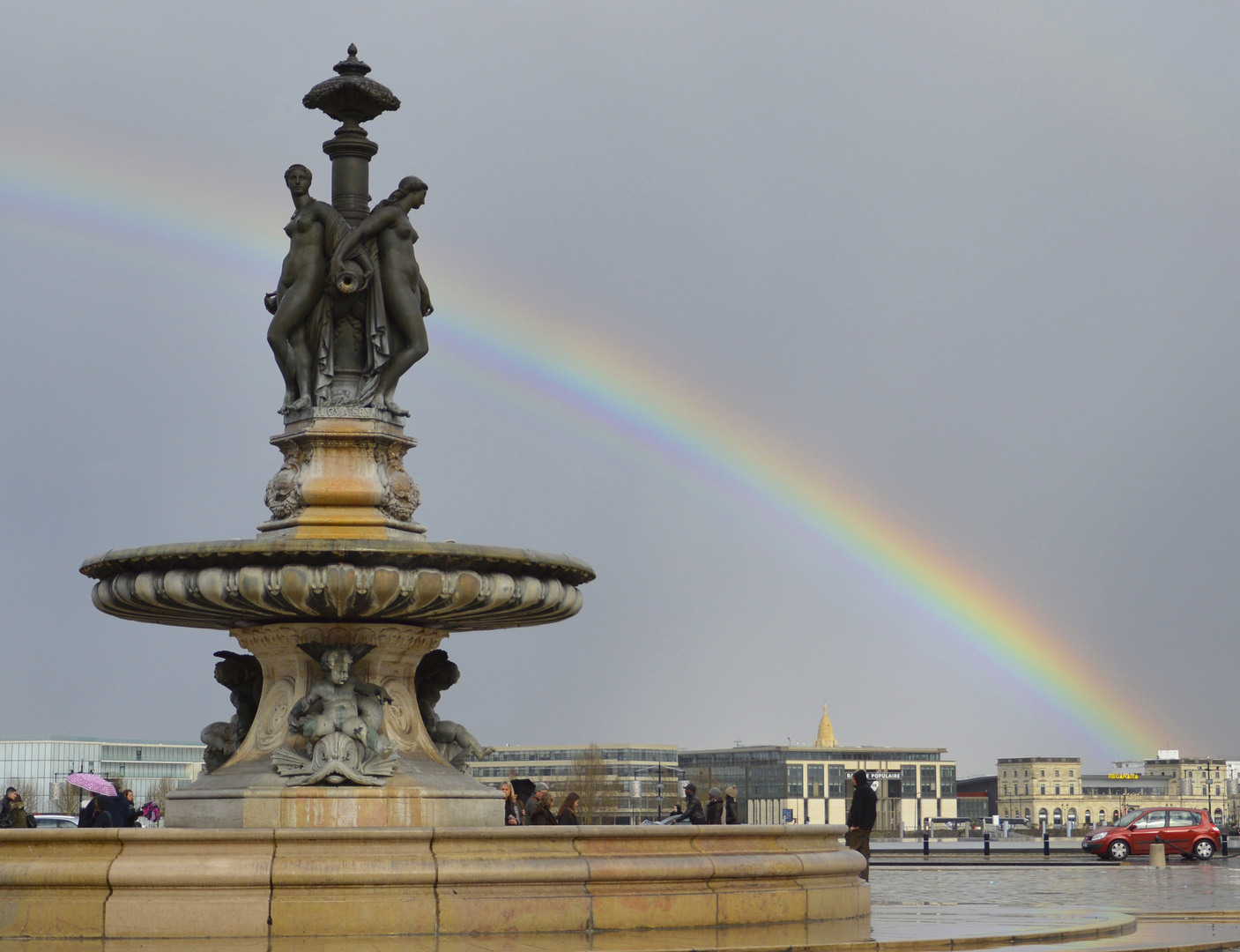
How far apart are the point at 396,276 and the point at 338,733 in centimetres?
409

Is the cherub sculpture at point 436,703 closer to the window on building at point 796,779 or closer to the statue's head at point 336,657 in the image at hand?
the statue's head at point 336,657

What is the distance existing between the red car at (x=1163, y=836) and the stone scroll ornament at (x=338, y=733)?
3127 cm

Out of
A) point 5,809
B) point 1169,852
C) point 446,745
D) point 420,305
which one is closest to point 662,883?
point 446,745

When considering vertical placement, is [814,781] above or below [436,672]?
below

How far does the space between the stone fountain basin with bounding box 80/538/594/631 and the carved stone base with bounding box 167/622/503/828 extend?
363 millimetres

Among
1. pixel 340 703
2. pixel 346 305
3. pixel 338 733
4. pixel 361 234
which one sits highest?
pixel 361 234

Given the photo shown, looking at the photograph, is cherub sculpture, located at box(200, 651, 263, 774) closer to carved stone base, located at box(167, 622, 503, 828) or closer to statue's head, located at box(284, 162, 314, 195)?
carved stone base, located at box(167, 622, 503, 828)

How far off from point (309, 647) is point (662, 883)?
3.62 metres

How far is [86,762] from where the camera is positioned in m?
143

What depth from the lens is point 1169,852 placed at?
42.1m

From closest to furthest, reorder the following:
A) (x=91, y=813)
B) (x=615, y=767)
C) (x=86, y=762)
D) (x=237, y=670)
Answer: (x=237, y=670) → (x=91, y=813) → (x=86, y=762) → (x=615, y=767)

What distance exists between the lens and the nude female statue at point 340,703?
12.9m

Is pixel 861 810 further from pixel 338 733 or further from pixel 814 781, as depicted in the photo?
pixel 814 781

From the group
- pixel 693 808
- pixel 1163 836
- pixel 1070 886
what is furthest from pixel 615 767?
pixel 693 808
